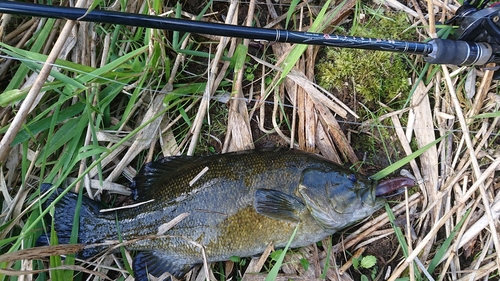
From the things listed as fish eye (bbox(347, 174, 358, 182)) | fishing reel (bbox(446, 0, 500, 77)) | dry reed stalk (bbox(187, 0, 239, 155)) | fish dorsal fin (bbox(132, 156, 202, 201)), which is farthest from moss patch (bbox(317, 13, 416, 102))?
fish dorsal fin (bbox(132, 156, 202, 201))

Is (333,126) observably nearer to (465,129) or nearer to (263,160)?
(263,160)

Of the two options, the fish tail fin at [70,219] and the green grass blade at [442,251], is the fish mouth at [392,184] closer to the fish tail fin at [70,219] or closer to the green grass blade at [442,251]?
the green grass blade at [442,251]

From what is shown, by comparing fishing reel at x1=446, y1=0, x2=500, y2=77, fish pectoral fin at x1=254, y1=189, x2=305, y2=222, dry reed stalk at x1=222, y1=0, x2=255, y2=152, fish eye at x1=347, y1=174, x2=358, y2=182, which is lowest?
fish pectoral fin at x1=254, y1=189, x2=305, y2=222

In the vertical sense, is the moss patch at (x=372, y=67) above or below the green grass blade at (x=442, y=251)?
above

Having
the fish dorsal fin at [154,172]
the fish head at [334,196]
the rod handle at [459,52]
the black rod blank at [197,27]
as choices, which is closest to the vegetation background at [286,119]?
the fish dorsal fin at [154,172]

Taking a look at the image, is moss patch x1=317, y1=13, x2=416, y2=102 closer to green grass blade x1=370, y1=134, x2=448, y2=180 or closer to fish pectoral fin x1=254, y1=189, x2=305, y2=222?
green grass blade x1=370, y1=134, x2=448, y2=180

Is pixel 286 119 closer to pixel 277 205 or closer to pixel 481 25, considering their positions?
pixel 277 205
